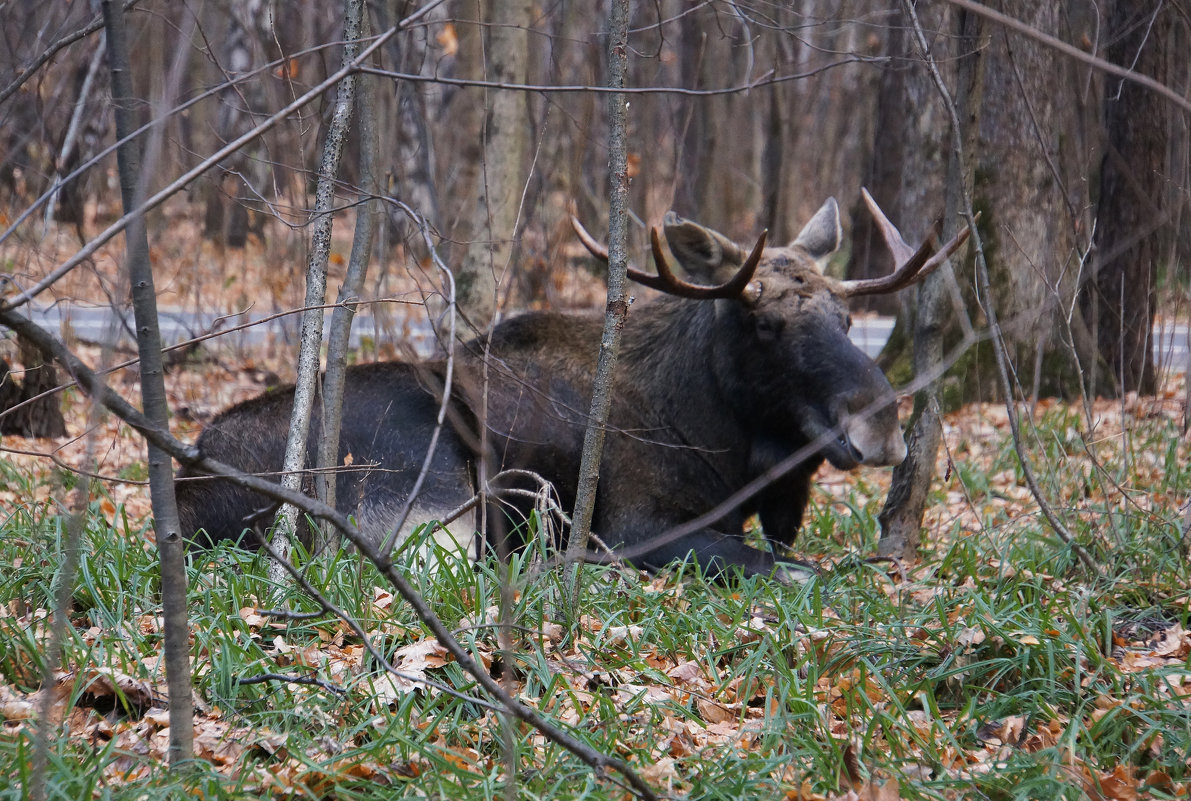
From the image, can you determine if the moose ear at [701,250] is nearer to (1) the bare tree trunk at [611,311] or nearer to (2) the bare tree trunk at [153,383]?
(1) the bare tree trunk at [611,311]

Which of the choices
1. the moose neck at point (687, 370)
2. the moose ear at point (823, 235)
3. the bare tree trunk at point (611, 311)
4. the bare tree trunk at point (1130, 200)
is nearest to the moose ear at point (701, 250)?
the moose neck at point (687, 370)

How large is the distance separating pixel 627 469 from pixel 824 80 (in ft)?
49.4

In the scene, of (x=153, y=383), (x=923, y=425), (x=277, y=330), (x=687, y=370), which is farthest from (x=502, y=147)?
(x=153, y=383)

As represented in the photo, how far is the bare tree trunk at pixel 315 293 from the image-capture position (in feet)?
13.1

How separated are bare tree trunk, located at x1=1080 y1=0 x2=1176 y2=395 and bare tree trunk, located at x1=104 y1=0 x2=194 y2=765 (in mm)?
6467

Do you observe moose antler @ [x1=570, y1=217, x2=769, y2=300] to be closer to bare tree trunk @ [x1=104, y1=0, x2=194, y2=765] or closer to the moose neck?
the moose neck

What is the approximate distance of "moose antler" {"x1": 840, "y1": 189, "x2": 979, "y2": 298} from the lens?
461 centimetres

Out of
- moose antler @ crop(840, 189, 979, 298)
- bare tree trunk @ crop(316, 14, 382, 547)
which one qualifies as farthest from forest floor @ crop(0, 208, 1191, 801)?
moose antler @ crop(840, 189, 979, 298)

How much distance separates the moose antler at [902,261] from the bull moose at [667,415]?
1 cm

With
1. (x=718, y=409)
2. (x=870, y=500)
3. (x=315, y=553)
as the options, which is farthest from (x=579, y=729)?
(x=870, y=500)

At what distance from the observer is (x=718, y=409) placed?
5316 millimetres

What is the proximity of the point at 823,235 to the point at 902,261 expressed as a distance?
25.1 inches

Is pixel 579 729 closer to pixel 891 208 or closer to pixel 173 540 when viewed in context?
pixel 173 540

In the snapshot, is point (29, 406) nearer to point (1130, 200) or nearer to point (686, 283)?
point (686, 283)
